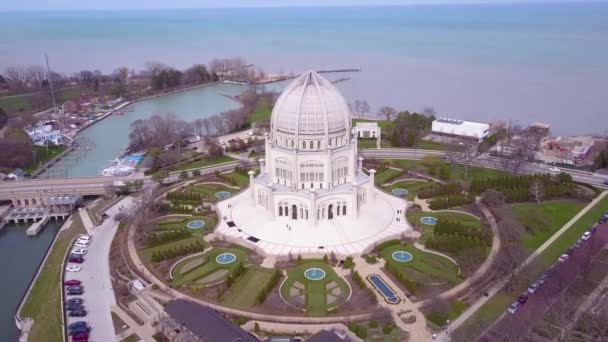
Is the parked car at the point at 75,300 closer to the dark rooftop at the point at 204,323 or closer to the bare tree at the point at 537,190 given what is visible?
the dark rooftop at the point at 204,323

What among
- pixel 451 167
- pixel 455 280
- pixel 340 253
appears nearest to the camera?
pixel 455 280

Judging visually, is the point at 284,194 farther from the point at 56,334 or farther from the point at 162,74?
the point at 162,74

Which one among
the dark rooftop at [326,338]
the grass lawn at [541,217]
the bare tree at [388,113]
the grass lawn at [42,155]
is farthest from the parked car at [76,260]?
the bare tree at [388,113]

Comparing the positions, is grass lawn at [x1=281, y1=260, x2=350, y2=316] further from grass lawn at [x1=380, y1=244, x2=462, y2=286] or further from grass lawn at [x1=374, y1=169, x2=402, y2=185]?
grass lawn at [x1=374, y1=169, x2=402, y2=185]

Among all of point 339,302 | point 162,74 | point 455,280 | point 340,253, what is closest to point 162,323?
point 339,302

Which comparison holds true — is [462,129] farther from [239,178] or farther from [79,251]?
[79,251]

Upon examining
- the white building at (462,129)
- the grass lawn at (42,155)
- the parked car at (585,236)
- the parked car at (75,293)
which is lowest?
the parked car at (75,293)

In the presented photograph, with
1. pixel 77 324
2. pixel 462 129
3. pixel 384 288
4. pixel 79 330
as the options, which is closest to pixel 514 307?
pixel 384 288
